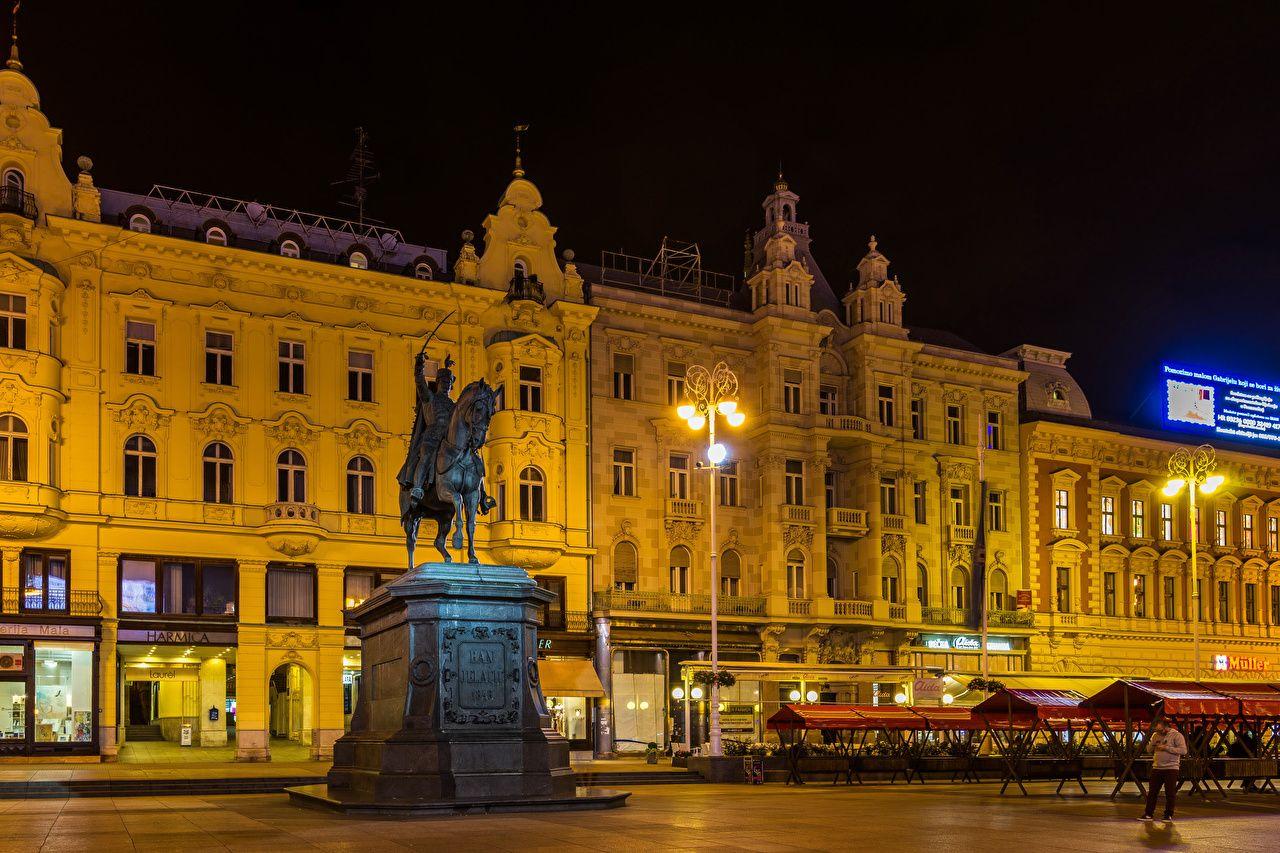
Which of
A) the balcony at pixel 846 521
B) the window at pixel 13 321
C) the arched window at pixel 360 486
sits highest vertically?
the window at pixel 13 321

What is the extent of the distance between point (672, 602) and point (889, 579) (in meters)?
10.4

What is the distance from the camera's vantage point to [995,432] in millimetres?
62656

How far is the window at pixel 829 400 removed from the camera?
194ft

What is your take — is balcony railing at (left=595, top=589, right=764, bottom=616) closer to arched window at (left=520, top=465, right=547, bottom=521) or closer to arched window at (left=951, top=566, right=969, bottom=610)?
arched window at (left=520, top=465, right=547, bottom=521)

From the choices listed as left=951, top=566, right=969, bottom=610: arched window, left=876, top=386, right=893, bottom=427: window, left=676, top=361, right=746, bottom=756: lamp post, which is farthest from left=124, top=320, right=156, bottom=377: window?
left=951, top=566, right=969, bottom=610: arched window

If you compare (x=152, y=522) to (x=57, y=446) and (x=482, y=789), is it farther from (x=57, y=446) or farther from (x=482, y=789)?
(x=482, y=789)

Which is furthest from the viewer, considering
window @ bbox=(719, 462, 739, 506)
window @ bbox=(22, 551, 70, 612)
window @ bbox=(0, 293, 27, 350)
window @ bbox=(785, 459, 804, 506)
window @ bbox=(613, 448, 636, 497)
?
window @ bbox=(785, 459, 804, 506)

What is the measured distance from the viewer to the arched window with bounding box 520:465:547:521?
167 ft

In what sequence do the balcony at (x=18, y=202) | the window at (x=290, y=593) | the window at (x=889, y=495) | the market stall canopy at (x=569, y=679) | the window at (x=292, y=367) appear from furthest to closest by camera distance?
1. the window at (x=889, y=495)
2. the window at (x=292, y=367)
3. the market stall canopy at (x=569, y=679)
4. the window at (x=290, y=593)
5. the balcony at (x=18, y=202)

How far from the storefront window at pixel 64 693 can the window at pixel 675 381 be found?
22633 millimetres

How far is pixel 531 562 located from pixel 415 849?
3393cm

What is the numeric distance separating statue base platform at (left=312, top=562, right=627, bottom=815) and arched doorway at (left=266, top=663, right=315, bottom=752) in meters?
27.0

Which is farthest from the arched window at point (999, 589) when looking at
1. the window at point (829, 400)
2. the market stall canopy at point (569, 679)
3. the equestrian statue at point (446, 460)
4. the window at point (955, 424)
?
the equestrian statue at point (446, 460)

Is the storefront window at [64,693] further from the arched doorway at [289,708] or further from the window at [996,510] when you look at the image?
the window at [996,510]
